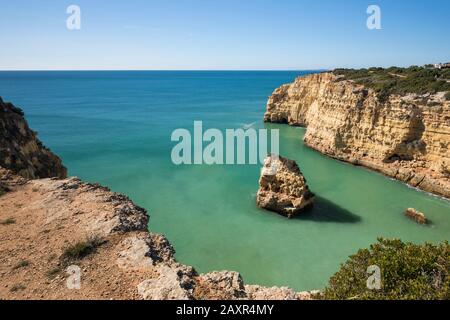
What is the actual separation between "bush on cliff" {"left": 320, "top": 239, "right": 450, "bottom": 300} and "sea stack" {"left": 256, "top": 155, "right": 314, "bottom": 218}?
39.4 ft

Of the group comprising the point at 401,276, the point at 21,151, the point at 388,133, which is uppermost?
the point at 388,133

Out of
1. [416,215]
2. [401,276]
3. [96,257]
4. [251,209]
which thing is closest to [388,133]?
[416,215]

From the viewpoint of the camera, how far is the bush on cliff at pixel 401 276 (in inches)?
306

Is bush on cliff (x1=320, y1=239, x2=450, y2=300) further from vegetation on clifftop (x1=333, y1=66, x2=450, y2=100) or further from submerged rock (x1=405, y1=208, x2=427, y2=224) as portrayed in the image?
vegetation on clifftop (x1=333, y1=66, x2=450, y2=100)

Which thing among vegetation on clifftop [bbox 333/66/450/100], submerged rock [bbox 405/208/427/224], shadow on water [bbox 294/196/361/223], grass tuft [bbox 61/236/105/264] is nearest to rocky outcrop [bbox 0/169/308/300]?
grass tuft [bbox 61/236/105/264]

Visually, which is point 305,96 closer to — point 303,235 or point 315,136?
point 315,136

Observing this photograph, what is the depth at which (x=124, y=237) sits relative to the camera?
9.66 meters

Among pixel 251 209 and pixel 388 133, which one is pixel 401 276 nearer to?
pixel 251 209

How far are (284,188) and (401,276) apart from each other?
13.5 meters

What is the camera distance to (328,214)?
22500 millimetres

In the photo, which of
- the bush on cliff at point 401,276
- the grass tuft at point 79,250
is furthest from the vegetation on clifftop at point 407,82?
the grass tuft at point 79,250

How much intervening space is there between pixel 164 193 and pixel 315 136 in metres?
21.2
